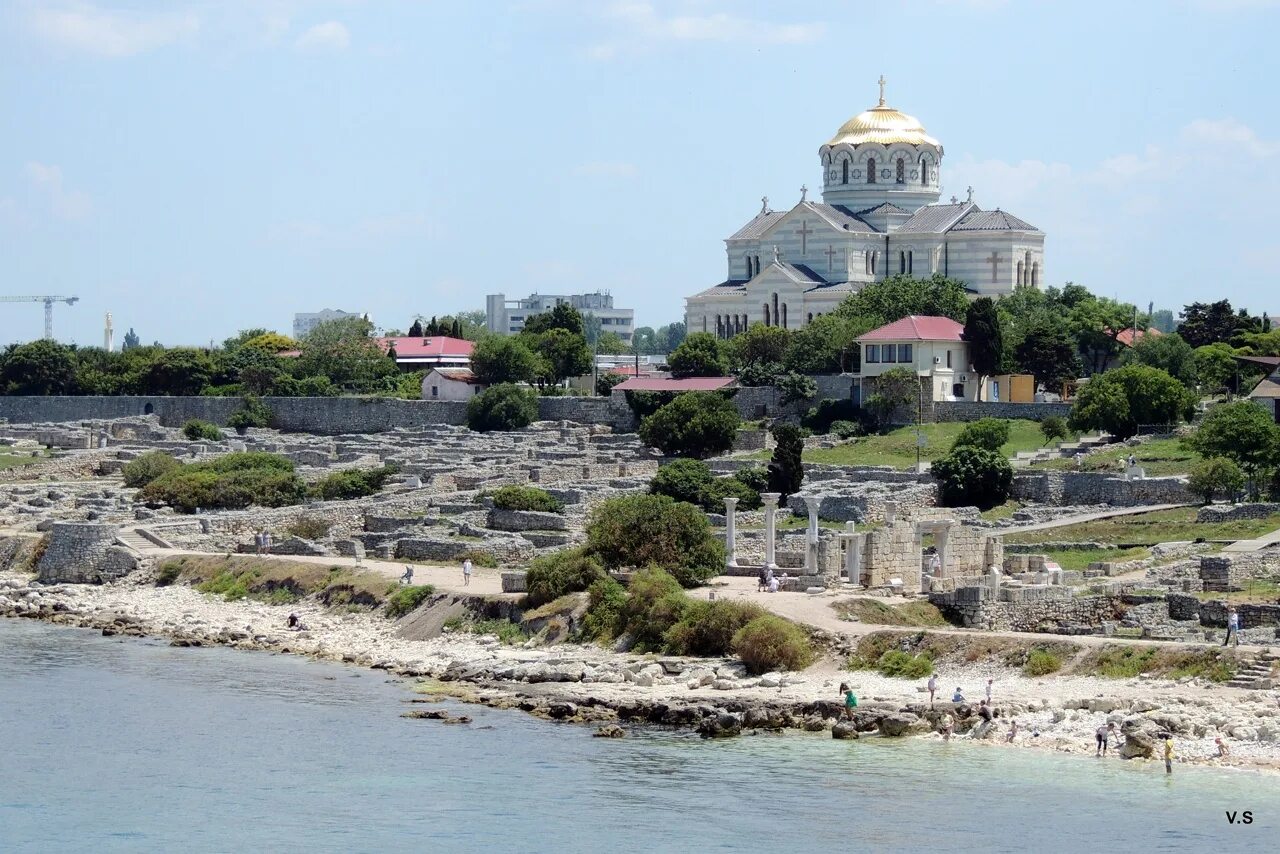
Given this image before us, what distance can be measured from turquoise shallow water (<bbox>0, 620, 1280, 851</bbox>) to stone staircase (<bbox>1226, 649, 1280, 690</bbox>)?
3.12 m

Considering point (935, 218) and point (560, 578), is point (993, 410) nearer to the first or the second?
point (935, 218)

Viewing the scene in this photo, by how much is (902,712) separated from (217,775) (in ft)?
32.3

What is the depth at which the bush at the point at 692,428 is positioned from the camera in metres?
66.2

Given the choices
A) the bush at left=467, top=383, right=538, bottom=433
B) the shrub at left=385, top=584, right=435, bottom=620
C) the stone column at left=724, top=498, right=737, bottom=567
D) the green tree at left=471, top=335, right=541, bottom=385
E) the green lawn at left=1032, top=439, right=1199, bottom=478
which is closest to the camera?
the shrub at left=385, top=584, right=435, bottom=620

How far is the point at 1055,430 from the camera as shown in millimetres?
65438

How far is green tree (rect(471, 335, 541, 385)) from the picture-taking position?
280 ft

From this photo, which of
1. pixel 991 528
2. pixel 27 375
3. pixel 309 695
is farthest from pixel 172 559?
pixel 27 375

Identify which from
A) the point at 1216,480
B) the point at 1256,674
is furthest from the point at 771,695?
the point at 1216,480

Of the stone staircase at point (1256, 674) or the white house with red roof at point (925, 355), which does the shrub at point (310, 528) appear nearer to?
the white house with red roof at point (925, 355)

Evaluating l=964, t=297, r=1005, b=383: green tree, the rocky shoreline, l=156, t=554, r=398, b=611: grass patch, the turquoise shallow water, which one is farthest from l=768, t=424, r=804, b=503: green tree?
the turquoise shallow water

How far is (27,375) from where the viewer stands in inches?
3824

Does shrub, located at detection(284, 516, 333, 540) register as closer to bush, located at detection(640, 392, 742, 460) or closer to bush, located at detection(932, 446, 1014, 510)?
bush, located at detection(640, 392, 742, 460)

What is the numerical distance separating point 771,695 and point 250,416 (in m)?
54.4

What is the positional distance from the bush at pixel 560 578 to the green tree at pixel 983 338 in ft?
113
